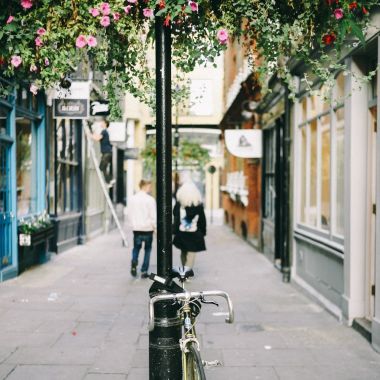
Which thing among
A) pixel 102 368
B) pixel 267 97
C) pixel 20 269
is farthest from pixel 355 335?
pixel 267 97

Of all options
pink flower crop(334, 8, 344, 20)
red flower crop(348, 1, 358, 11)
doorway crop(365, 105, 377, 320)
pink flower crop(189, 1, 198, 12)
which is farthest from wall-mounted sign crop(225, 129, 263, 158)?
pink flower crop(189, 1, 198, 12)

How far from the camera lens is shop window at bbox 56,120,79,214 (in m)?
15.5

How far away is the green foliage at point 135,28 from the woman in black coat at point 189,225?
6.09m

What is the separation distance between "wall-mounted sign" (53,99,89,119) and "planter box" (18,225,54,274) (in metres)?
2.34


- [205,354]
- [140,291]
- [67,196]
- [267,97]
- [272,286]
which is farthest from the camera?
[67,196]

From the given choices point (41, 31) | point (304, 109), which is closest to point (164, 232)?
point (41, 31)

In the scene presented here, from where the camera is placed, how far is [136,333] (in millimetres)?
7012

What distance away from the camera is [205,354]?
20.3 ft

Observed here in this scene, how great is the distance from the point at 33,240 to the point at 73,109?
2.70 m

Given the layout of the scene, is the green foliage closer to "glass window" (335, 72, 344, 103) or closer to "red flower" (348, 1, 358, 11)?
"red flower" (348, 1, 358, 11)

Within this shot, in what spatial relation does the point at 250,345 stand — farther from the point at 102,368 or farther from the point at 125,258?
the point at 125,258

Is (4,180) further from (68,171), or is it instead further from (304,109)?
(68,171)

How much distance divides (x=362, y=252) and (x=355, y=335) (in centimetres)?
99

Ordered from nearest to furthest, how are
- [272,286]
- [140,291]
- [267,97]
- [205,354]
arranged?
[205,354]
[140,291]
[272,286]
[267,97]
